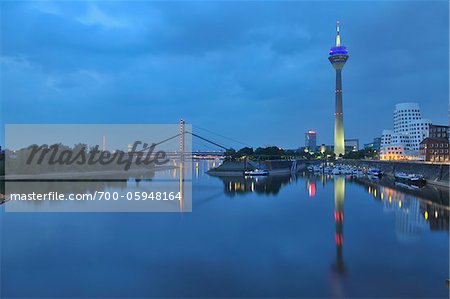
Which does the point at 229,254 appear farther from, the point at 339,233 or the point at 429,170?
the point at 429,170

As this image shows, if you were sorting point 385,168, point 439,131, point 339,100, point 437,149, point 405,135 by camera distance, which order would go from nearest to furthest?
1. point 437,149
2. point 385,168
3. point 439,131
4. point 405,135
5. point 339,100

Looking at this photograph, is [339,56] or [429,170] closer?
[429,170]

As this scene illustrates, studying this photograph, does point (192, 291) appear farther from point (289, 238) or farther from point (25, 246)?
point (25, 246)

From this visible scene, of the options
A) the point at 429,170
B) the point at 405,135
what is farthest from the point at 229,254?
the point at 405,135

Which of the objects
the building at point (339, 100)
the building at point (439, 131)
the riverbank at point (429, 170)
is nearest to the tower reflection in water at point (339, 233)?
the riverbank at point (429, 170)

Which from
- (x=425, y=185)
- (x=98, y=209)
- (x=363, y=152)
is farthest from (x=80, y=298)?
(x=363, y=152)

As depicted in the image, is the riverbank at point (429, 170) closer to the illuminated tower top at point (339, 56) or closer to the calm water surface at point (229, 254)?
the calm water surface at point (229, 254)
